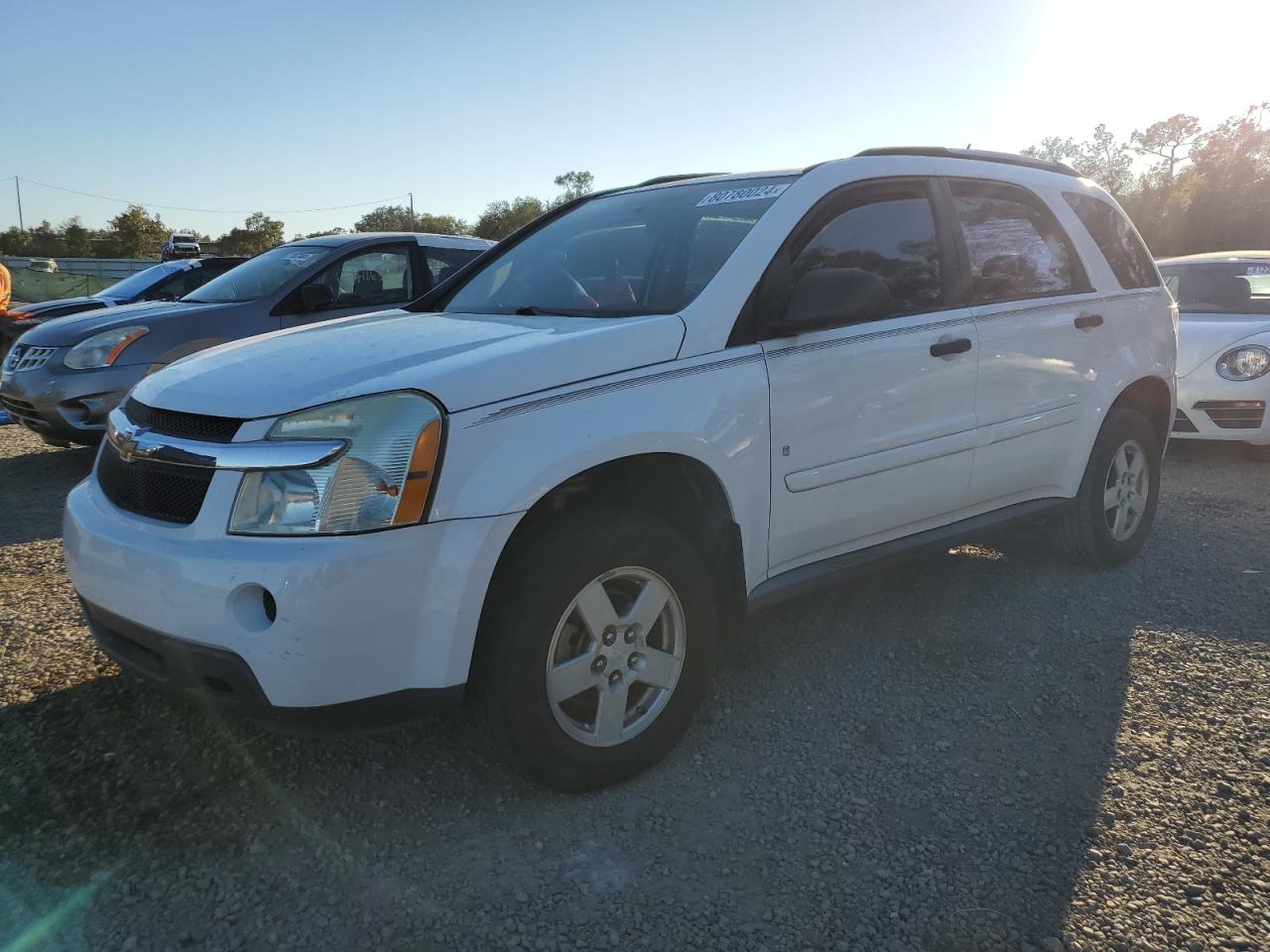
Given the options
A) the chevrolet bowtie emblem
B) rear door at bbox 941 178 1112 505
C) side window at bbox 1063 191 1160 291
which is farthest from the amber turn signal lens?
side window at bbox 1063 191 1160 291

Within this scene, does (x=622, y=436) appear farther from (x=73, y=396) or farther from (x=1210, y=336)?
(x=1210, y=336)

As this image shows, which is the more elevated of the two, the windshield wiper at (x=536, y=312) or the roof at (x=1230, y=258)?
the roof at (x=1230, y=258)

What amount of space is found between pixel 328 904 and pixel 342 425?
1137 millimetres

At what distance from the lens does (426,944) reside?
2111 mm

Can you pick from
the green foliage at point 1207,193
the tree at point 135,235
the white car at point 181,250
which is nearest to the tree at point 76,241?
the tree at point 135,235

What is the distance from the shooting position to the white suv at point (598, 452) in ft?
7.34

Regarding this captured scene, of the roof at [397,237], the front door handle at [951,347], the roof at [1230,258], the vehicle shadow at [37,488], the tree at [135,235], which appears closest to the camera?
the front door handle at [951,347]

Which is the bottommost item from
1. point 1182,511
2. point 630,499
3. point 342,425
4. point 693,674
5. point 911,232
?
point 1182,511

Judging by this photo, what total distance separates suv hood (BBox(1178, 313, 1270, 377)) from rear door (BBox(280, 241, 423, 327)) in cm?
574

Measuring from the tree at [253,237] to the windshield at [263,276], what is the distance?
58503 mm

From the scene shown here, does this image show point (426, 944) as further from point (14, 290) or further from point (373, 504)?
point (14, 290)

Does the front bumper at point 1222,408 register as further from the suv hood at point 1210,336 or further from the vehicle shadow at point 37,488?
the vehicle shadow at point 37,488

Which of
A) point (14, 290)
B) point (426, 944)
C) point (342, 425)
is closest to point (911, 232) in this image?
point (342, 425)

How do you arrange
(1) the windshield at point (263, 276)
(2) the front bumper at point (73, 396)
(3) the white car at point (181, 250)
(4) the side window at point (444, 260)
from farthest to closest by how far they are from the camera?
(3) the white car at point (181, 250) → (4) the side window at point (444, 260) → (1) the windshield at point (263, 276) → (2) the front bumper at point (73, 396)
